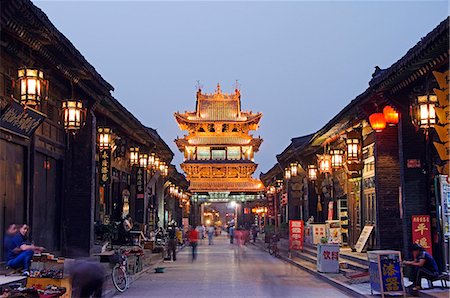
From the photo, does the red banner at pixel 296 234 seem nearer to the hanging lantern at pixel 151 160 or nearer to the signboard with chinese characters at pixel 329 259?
the hanging lantern at pixel 151 160

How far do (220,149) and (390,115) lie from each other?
57185mm

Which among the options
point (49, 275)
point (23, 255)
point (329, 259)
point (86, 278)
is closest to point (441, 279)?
point (329, 259)

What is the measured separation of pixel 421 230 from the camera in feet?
57.8

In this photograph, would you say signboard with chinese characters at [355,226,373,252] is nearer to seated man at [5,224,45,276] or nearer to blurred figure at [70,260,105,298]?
seated man at [5,224,45,276]

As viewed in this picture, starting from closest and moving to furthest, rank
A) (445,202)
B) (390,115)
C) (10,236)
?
(10,236) → (445,202) → (390,115)

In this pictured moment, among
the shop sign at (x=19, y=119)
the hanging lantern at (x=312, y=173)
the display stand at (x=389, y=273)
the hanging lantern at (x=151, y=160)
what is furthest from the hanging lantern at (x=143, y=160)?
the display stand at (x=389, y=273)

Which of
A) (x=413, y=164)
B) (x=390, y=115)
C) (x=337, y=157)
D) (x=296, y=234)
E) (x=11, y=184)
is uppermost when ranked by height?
(x=390, y=115)

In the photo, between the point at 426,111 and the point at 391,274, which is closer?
the point at 426,111

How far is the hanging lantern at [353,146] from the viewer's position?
2369 cm

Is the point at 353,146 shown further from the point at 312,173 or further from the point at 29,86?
the point at 29,86

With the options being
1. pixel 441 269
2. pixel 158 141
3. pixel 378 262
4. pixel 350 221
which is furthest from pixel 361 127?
pixel 158 141

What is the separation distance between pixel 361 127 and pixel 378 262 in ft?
34.6

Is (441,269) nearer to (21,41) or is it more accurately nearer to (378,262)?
(378,262)

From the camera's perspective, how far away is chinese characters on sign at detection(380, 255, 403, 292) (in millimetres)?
14914
